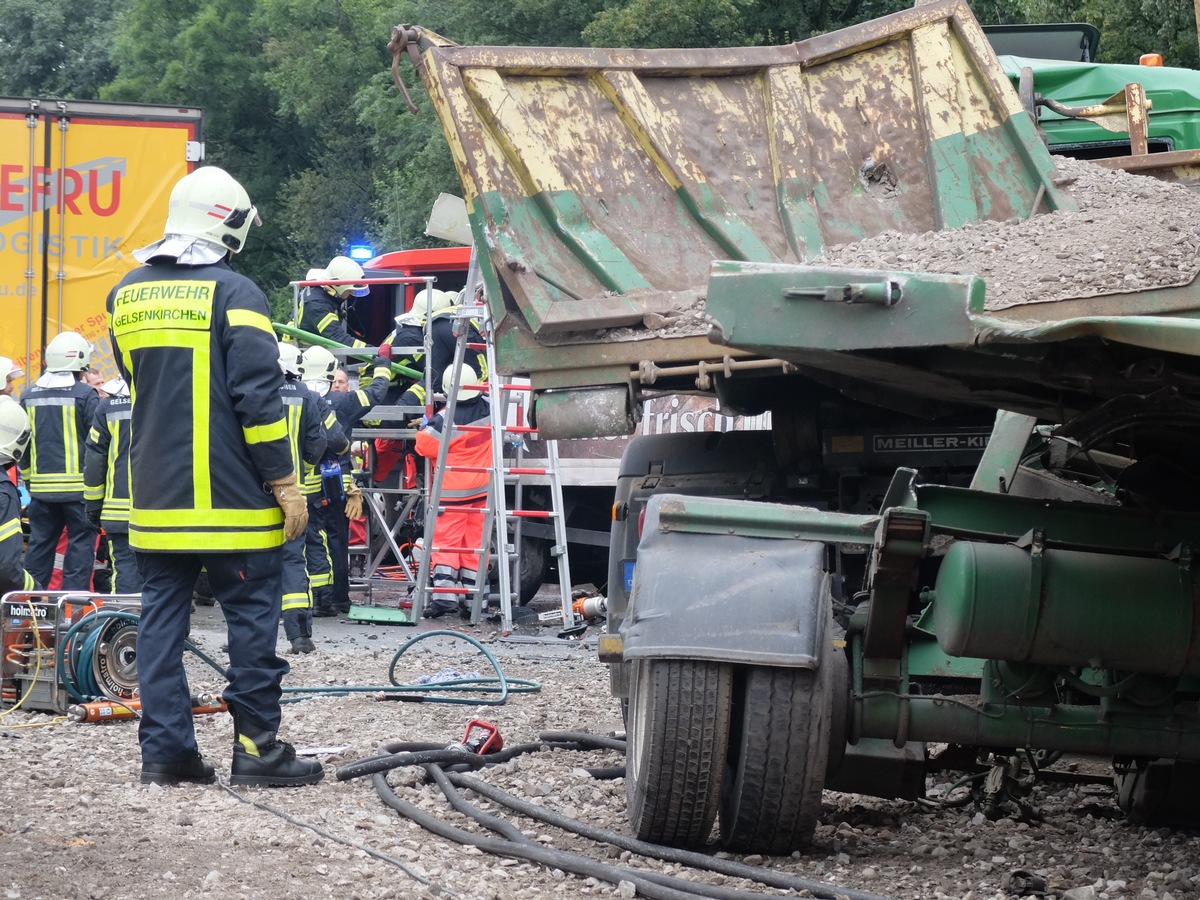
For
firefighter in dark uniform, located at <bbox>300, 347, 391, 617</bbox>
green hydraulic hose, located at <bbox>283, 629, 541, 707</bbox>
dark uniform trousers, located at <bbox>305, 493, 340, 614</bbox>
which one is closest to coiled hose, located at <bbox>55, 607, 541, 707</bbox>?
green hydraulic hose, located at <bbox>283, 629, 541, 707</bbox>

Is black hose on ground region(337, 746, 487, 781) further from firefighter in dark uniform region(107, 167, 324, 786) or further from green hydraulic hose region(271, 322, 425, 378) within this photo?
green hydraulic hose region(271, 322, 425, 378)

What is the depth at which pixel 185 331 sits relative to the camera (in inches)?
210

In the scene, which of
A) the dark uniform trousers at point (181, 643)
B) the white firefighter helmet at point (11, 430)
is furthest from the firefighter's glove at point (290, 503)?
the white firefighter helmet at point (11, 430)

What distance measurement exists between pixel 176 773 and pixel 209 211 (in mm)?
1868

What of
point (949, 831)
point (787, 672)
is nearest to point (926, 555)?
point (787, 672)

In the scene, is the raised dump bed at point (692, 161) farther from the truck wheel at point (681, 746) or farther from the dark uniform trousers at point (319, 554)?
the dark uniform trousers at point (319, 554)

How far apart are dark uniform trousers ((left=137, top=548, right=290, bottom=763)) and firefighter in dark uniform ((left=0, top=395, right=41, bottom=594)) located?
2.23m

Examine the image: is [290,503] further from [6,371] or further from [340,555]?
[340,555]

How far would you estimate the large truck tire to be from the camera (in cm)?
407

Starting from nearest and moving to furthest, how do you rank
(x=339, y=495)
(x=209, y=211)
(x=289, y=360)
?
(x=209, y=211), (x=289, y=360), (x=339, y=495)

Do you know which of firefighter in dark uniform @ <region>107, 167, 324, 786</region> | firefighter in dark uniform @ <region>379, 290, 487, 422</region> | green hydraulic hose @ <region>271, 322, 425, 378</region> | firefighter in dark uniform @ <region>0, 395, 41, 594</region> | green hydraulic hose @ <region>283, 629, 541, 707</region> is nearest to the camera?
firefighter in dark uniform @ <region>107, 167, 324, 786</region>

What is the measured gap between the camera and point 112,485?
28.8ft

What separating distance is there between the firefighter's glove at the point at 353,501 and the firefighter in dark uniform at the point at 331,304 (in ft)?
8.51

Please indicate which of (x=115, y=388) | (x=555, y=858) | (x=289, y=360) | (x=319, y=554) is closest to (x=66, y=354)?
(x=115, y=388)
